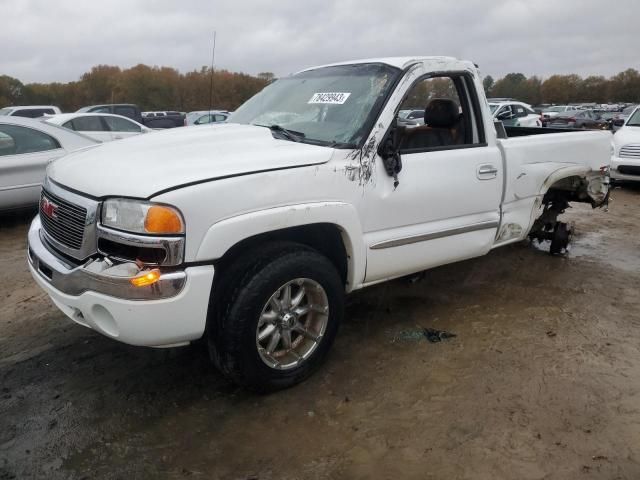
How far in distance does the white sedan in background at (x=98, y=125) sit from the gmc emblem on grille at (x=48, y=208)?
320 inches

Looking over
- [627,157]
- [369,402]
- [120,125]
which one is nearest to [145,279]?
[369,402]

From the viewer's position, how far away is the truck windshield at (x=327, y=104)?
10.6 feet

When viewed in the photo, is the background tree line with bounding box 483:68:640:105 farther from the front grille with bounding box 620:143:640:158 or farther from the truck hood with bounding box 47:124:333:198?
the truck hood with bounding box 47:124:333:198

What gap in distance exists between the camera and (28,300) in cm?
448

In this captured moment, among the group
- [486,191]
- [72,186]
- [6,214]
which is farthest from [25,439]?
[6,214]

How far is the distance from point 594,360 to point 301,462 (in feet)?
6.92

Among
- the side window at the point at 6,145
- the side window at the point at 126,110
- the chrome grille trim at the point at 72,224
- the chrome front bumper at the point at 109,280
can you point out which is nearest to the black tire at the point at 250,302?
the chrome front bumper at the point at 109,280

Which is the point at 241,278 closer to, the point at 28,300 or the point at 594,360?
the point at 594,360

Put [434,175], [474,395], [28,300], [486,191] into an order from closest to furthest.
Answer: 1. [474,395]
2. [434,175]
3. [486,191]
4. [28,300]

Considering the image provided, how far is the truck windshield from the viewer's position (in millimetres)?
3240

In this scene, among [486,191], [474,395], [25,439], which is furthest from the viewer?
[486,191]

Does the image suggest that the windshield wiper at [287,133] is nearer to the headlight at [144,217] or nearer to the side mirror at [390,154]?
the side mirror at [390,154]

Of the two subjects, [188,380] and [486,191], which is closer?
[188,380]

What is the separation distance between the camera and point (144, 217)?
244 centimetres
